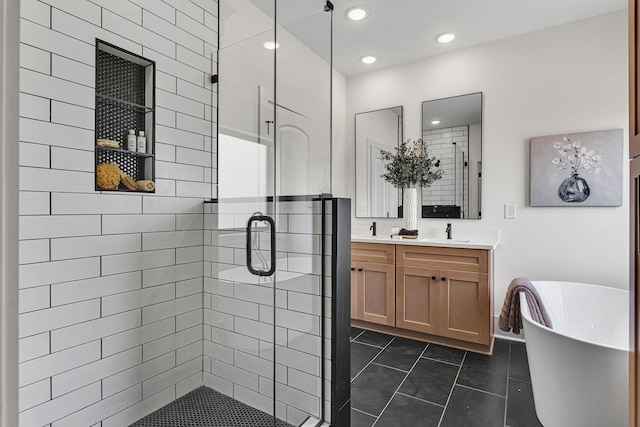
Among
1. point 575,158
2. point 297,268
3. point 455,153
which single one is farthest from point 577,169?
point 297,268

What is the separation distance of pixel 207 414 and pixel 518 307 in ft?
6.45

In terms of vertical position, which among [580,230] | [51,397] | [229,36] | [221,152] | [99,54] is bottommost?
[51,397]

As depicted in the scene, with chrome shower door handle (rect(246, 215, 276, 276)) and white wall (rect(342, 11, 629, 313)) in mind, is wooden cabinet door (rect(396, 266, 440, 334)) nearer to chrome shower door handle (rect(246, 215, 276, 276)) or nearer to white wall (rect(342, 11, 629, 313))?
white wall (rect(342, 11, 629, 313))

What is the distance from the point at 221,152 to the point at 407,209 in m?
1.96

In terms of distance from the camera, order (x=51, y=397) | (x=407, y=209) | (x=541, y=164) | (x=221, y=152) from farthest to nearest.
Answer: (x=407, y=209), (x=541, y=164), (x=221, y=152), (x=51, y=397)

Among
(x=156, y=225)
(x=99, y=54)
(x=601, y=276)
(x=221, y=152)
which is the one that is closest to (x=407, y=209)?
(x=601, y=276)

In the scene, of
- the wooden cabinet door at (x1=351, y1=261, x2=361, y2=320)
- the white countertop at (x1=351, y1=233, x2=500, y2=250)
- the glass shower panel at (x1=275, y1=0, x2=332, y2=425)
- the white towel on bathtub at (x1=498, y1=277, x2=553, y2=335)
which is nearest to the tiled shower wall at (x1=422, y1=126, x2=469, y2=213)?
the white countertop at (x1=351, y1=233, x2=500, y2=250)

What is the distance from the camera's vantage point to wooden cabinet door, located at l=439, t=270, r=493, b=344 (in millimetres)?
2518

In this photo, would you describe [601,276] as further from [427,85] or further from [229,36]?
[229,36]

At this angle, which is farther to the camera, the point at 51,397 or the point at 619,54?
the point at 619,54

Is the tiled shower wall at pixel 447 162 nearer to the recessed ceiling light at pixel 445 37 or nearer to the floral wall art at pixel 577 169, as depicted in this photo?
the floral wall art at pixel 577 169

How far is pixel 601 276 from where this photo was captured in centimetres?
253

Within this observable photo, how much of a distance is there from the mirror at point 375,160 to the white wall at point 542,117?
316 mm

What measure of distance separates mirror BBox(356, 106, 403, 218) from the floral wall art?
1228 millimetres
